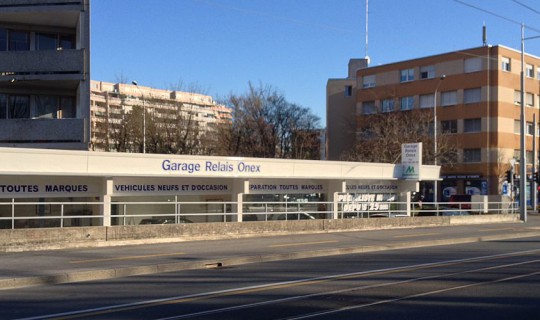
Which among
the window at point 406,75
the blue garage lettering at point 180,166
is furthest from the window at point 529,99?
the blue garage lettering at point 180,166

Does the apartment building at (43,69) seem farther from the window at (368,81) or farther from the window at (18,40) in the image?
the window at (368,81)

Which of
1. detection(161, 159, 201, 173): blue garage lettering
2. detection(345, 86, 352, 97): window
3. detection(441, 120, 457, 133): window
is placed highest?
detection(345, 86, 352, 97): window

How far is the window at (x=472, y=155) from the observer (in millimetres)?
62688

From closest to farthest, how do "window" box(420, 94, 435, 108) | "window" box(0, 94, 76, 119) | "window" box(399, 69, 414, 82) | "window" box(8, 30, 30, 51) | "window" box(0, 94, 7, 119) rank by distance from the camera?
"window" box(8, 30, 30, 51) < "window" box(0, 94, 7, 119) < "window" box(0, 94, 76, 119) < "window" box(420, 94, 435, 108) < "window" box(399, 69, 414, 82)

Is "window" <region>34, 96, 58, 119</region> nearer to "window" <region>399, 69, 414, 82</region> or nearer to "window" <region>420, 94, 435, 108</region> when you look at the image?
"window" <region>420, 94, 435, 108</region>

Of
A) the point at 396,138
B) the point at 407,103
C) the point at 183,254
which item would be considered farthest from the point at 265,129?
the point at 183,254

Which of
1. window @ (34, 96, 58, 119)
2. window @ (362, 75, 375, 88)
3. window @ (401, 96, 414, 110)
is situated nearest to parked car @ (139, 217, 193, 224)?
window @ (34, 96, 58, 119)

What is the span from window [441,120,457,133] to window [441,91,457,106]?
6.44ft

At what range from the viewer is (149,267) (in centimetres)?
1416

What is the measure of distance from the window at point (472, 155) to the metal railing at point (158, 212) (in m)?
34.4

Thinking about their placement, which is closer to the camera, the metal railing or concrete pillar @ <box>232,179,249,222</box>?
the metal railing

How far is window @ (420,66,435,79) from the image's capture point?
67.1 metres

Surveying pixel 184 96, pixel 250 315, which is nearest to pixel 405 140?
pixel 184 96

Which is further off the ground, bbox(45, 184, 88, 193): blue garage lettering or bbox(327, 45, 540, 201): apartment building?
bbox(327, 45, 540, 201): apartment building
